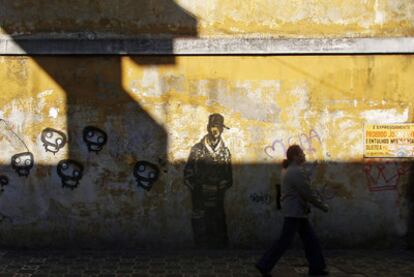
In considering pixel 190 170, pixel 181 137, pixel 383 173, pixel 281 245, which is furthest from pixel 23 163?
pixel 383 173

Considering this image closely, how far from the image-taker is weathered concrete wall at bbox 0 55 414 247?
7727mm

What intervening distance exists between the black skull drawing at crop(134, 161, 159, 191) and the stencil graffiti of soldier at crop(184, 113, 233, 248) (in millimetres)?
461

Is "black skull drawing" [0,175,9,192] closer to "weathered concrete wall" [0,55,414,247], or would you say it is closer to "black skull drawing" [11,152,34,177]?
"weathered concrete wall" [0,55,414,247]

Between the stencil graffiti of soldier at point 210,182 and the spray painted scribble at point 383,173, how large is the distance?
2021 millimetres

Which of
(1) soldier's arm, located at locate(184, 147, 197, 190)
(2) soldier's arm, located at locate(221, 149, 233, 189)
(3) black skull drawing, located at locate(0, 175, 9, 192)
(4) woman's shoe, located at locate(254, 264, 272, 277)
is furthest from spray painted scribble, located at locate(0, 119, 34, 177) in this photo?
(4) woman's shoe, located at locate(254, 264, 272, 277)

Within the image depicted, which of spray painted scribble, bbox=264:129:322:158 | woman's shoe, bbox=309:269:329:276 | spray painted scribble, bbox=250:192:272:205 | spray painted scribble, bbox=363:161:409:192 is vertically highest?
spray painted scribble, bbox=264:129:322:158

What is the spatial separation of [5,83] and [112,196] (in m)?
2.21

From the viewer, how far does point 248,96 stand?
7.75 metres

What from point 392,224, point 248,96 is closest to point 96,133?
point 248,96

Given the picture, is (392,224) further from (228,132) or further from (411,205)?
(228,132)

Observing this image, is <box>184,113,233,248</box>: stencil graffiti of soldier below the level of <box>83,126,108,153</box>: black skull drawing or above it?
below

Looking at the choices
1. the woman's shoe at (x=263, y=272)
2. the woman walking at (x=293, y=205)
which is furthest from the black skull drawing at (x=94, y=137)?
the woman's shoe at (x=263, y=272)

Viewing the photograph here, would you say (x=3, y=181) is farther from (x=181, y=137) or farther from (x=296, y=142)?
(x=296, y=142)

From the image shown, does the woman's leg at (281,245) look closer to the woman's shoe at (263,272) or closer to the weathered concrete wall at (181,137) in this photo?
the woman's shoe at (263,272)
